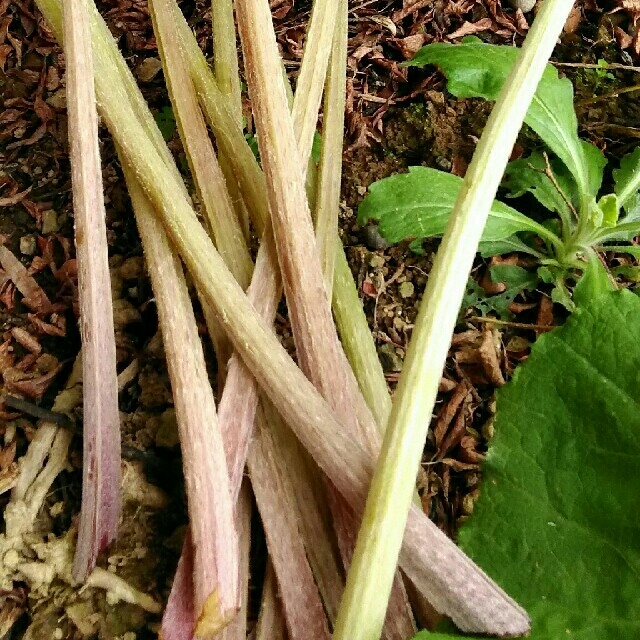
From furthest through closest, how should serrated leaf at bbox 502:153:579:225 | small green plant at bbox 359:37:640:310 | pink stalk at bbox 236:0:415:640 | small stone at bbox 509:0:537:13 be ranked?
small stone at bbox 509:0:537:13
serrated leaf at bbox 502:153:579:225
small green plant at bbox 359:37:640:310
pink stalk at bbox 236:0:415:640

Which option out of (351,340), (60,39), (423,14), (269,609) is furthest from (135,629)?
(423,14)

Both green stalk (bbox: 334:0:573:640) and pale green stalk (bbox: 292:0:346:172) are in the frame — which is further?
pale green stalk (bbox: 292:0:346:172)

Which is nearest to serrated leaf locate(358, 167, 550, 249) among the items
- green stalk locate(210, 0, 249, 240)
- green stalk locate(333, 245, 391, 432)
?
green stalk locate(333, 245, 391, 432)

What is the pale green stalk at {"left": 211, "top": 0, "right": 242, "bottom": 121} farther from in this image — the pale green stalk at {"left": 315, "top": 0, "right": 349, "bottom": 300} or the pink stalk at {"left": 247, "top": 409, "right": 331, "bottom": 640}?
the pink stalk at {"left": 247, "top": 409, "right": 331, "bottom": 640}

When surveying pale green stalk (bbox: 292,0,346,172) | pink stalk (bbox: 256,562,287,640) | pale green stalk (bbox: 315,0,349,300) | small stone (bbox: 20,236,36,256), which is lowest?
pink stalk (bbox: 256,562,287,640)

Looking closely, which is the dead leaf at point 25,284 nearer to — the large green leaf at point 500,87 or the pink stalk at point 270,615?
the pink stalk at point 270,615

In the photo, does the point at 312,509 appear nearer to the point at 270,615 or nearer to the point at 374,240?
the point at 270,615

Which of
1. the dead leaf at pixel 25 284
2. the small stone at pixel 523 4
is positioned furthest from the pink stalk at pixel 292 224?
the small stone at pixel 523 4
